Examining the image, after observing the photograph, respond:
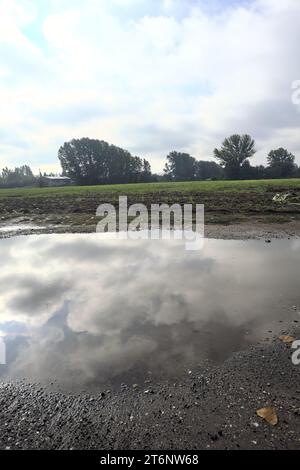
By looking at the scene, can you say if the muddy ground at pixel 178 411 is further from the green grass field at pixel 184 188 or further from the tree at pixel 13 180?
the tree at pixel 13 180

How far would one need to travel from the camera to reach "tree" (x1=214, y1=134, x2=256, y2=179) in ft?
256

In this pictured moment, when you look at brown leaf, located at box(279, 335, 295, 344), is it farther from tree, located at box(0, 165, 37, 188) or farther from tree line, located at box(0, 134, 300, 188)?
tree, located at box(0, 165, 37, 188)

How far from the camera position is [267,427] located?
2.53 meters

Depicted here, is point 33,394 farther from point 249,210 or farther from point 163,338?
point 249,210

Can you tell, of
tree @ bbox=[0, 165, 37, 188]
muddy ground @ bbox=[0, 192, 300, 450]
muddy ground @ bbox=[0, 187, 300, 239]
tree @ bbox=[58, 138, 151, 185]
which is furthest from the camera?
tree @ bbox=[0, 165, 37, 188]

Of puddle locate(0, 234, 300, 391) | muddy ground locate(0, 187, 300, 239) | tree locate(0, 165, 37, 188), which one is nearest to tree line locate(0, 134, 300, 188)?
tree locate(0, 165, 37, 188)

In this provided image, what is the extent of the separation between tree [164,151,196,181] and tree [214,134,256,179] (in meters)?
→ 19.8

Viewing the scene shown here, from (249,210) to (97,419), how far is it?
1276cm

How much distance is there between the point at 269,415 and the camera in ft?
8.64

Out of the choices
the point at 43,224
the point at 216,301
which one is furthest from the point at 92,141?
the point at 216,301

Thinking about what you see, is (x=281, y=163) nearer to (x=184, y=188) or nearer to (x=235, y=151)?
Answer: (x=235, y=151)

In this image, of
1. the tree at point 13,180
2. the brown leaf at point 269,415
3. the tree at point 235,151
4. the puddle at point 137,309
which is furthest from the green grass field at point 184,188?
the tree at point 13,180

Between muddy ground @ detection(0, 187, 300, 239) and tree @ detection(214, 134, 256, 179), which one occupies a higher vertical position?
tree @ detection(214, 134, 256, 179)
